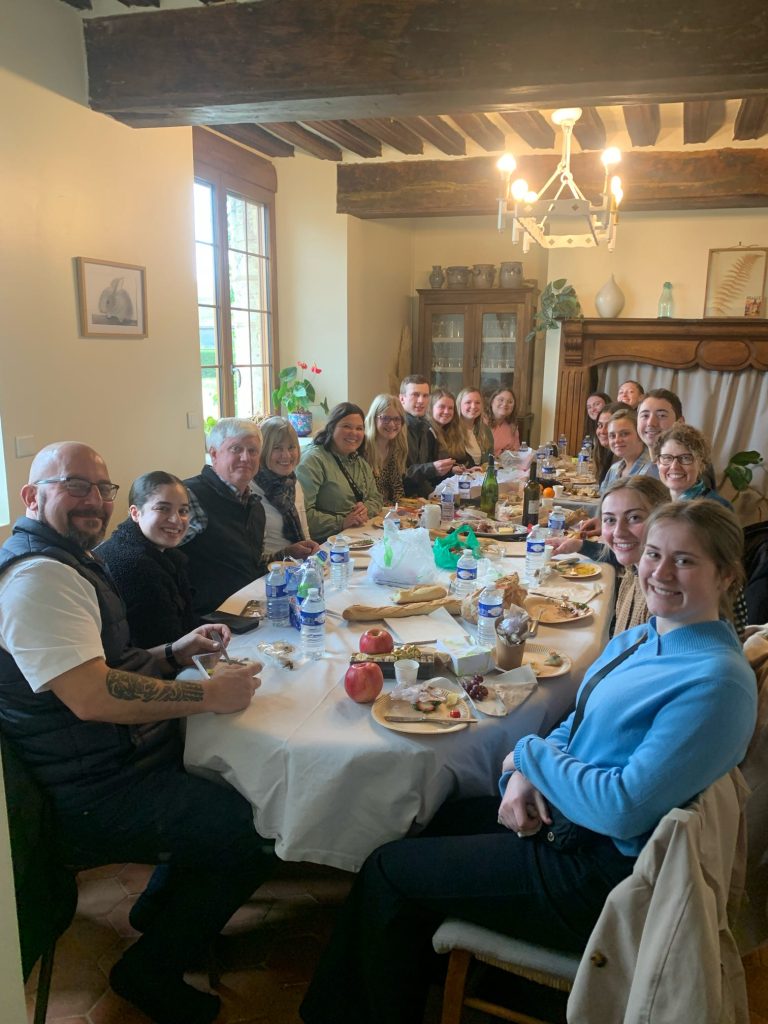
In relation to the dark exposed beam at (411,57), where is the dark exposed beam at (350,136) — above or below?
above

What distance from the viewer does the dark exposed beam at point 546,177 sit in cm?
497

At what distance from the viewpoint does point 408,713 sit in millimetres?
1557

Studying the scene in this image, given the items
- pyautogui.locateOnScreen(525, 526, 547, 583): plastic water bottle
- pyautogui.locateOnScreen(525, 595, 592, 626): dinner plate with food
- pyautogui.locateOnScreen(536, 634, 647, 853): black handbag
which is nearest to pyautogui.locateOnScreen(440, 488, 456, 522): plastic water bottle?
pyautogui.locateOnScreen(525, 526, 547, 583): plastic water bottle

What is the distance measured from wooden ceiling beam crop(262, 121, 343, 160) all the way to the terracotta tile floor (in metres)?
4.16

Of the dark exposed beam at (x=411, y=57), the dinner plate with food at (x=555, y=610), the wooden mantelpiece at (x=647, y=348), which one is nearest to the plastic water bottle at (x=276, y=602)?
the dinner plate with food at (x=555, y=610)

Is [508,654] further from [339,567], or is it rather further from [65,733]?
[65,733]

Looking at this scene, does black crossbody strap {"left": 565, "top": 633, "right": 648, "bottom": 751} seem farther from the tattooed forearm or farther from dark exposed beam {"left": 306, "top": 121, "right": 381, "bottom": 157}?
dark exposed beam {"left": 306, "top": 121, "right": 381, "bottom": 157}

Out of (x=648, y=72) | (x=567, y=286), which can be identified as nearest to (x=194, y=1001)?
(x=648, y=72)

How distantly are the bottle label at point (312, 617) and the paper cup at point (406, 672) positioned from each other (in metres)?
0.29

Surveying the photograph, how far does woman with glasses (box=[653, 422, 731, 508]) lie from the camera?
2.64 m

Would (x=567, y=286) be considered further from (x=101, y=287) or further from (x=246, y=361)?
(x=101, y=287)

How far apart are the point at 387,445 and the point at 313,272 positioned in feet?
8.17

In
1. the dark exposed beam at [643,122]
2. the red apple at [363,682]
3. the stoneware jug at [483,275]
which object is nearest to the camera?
the red apple at [363,682]

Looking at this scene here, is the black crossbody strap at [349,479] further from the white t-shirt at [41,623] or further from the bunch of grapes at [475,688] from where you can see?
the white t-shirt at [41,623]
